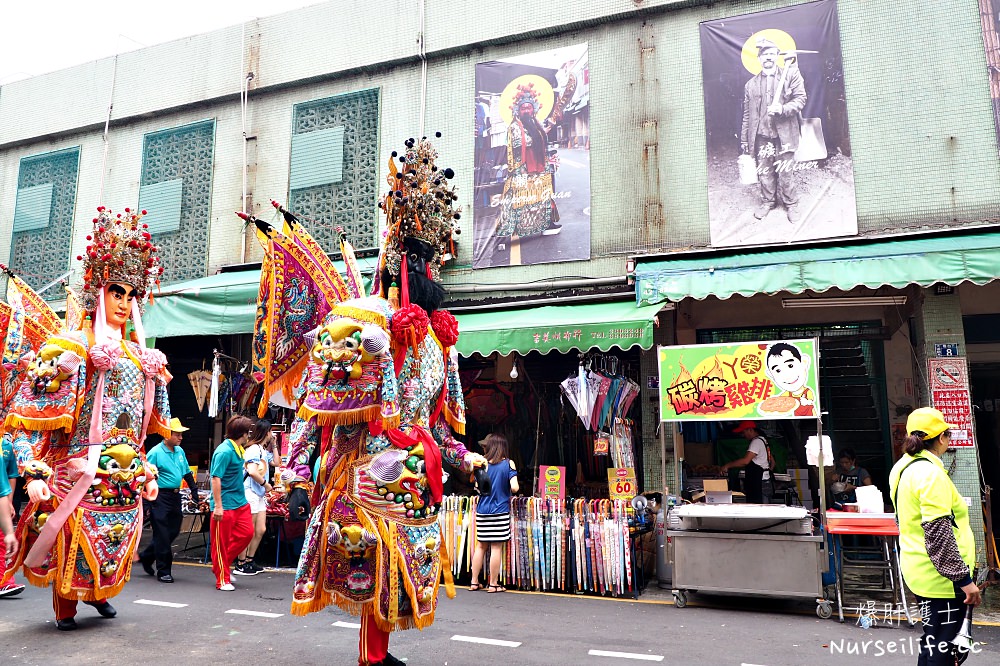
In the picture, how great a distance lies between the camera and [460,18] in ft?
35.1

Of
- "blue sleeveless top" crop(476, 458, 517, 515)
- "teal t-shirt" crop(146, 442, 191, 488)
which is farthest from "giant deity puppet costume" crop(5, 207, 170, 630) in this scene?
"blue sleeveless top" crop(476, 458, 517, 515)

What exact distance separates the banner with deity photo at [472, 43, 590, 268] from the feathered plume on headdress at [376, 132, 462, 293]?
5240mm

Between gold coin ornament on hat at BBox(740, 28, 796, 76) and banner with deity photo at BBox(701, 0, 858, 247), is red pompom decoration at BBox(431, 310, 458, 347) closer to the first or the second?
banner with deity photo at BBox(701, 0, 858, 247)

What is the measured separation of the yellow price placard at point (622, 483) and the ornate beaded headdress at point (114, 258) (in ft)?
17.5

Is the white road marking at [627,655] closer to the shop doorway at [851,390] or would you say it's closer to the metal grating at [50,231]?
the shop doorway at [851,390]

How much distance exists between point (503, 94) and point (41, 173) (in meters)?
9.41

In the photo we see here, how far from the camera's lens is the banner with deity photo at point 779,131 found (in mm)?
8664

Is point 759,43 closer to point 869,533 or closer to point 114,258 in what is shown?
point 869,533

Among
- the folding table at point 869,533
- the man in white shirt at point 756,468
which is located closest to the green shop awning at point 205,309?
the man in white shirt at point 756,468

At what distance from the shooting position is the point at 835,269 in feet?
24.1

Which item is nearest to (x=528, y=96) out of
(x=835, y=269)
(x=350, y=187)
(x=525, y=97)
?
(x=525, y=97)

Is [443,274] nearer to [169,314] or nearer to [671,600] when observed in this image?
[169,314]

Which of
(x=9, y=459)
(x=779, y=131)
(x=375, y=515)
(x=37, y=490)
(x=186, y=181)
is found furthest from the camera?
(x=186, y=181)

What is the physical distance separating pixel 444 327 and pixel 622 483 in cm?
455
